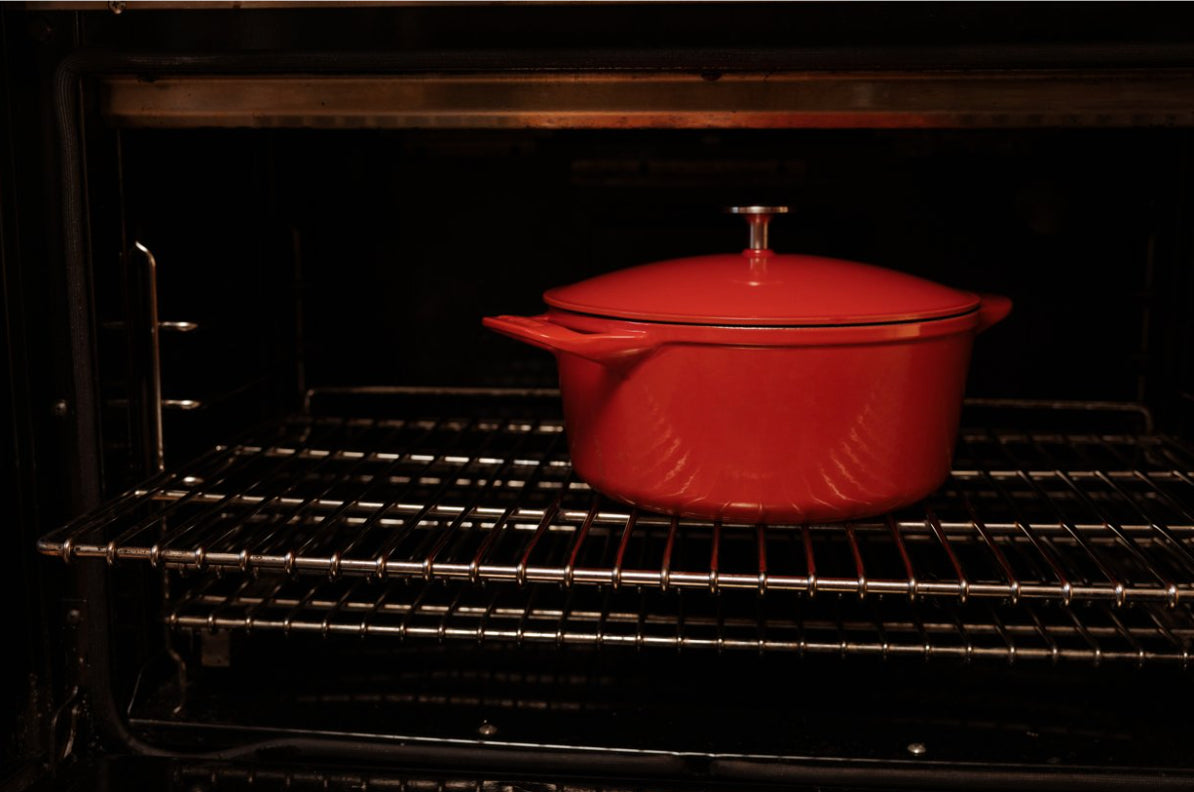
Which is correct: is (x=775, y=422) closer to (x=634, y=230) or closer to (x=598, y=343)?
(x=598, y=343)

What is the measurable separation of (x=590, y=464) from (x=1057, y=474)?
0.40 metres

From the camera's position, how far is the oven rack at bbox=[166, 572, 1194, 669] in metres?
0.71

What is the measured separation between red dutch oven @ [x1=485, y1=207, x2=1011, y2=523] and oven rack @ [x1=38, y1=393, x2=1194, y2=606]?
38 millimetres

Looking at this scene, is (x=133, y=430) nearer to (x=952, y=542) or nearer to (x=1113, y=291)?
(x=952, y=542)

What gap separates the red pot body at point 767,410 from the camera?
60cm

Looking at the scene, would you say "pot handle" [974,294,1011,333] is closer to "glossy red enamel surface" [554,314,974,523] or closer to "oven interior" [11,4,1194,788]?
"glossy red enamel surface" [554,314,974,523]

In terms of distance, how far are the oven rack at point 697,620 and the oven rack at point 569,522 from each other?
0.11 ft

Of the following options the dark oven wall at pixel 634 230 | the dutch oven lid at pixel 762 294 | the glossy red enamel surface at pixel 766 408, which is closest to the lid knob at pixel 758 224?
the dutch oven lid at pixel 762 294

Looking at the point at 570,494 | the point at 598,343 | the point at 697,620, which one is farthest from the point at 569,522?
the point at 598,343

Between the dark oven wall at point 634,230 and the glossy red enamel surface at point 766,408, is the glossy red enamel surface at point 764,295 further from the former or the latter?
the dark oven wall at point 634,230

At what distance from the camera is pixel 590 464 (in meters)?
0.68

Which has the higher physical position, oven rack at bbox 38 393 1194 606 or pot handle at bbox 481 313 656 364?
pot handle at bbox 481 313 656 364

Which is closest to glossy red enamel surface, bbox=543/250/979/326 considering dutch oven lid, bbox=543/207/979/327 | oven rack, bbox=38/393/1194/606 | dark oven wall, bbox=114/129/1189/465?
dutch oven lid, bbox=543/207/979/327

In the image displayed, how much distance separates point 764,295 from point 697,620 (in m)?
0.32
